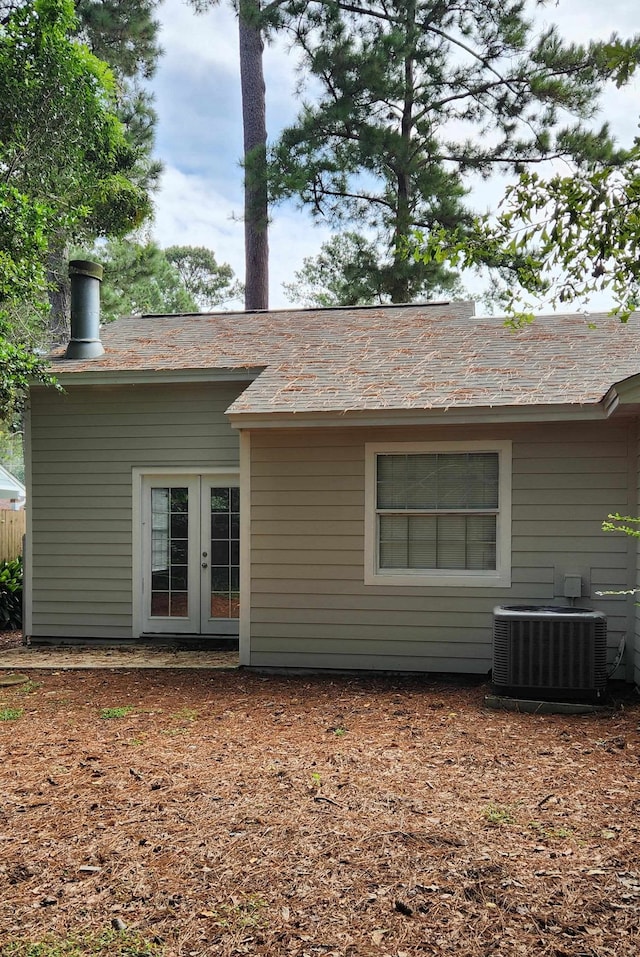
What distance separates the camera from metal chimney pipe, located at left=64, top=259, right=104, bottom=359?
9.47 meters

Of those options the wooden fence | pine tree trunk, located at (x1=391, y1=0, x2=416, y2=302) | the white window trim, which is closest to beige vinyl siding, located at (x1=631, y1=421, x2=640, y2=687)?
the white window trim

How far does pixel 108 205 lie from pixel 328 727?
11.5m

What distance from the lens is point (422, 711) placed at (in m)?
5.63

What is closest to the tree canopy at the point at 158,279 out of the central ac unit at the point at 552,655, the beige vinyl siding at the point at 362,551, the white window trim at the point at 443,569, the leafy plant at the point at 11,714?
the beige vinyl siding at the point at 362,551

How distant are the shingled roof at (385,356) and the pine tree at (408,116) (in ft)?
16.1

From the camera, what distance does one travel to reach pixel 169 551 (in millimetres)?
8898

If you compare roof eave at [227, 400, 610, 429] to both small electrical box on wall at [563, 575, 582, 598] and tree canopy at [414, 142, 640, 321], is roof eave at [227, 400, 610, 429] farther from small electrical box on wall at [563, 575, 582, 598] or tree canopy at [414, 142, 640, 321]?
tree canopy at [414, 142, 640, 321]

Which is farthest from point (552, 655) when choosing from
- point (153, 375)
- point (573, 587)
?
point (153, 375)

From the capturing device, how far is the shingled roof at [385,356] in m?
6.73

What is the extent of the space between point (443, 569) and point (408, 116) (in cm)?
1136

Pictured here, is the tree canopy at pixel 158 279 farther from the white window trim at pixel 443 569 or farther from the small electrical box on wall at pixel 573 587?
the small electrical box on wall at pixel 573 587

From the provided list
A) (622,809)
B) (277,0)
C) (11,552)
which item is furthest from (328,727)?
(277,0)

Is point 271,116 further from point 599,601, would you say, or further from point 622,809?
point 622,809

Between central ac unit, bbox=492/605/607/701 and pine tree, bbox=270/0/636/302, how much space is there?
32.8 ft
